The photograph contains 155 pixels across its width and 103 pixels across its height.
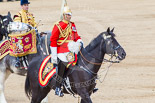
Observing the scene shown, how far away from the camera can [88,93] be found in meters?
9.28

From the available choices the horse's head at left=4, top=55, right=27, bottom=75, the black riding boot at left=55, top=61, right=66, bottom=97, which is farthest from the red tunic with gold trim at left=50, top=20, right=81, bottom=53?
the horse's head at left=4, top=55, right=27, bottom=75

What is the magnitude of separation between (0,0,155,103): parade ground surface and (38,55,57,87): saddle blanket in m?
2.44

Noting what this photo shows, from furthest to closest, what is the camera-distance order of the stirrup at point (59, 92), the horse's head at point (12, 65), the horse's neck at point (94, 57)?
the horse's head at point (12, 65), the stirrup at point (59, 92), the horse's neck at point (94, 57)

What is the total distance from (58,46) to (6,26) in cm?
257

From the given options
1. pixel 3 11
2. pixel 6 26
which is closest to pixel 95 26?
pixel 3 11

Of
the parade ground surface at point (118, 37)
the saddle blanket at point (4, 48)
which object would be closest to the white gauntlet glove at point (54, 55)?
the saddle blanket at point (4, 48)

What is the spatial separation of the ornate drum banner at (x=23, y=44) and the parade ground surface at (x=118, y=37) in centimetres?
168

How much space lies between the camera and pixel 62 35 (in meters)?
9.27

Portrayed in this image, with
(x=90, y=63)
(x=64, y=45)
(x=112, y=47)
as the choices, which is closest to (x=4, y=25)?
(x=64, y=45)

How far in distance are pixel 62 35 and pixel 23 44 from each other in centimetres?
189

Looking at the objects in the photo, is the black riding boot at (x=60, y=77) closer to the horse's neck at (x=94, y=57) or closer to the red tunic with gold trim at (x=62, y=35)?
the red tunic with gold trim at (x=62, y=35)

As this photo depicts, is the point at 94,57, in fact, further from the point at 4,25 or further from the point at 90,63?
the point at 4,25

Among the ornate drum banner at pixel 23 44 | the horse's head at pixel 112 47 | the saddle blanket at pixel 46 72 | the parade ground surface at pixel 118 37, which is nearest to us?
the horse's head at pixel 112 47

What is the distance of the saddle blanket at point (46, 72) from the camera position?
9.54 meters
